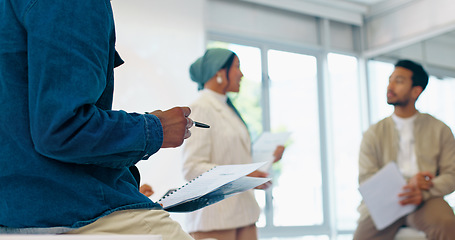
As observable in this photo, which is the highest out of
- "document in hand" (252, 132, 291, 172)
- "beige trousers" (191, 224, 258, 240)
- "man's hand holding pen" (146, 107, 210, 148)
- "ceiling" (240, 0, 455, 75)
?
"ceiling" (240, 0, 455, 75)

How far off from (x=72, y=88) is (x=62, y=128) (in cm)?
6

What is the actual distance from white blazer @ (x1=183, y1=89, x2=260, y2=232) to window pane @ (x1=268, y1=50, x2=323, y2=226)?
3055 mm

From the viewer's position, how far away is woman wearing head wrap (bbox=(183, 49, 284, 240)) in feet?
7.18

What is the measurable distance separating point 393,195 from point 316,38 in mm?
3295

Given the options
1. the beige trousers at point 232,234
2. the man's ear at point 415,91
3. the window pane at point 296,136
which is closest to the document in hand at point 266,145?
the beige trousers at point 232,234

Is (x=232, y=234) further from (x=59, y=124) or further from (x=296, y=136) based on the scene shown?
(x=296, y=136)

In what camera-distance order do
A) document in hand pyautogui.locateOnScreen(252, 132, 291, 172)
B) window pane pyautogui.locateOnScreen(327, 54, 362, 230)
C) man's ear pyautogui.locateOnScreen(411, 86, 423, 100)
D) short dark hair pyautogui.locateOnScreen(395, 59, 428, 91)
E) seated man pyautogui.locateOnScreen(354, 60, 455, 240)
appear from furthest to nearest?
window pane pyautogui.locateOnScreen(327, 54, 362, 230), short dark hair pyautogui.locateOnScreen(395, 59, 428, 91), man's ear pyautogui.locateOnScreen(411, 86, 423, 100), seated man pyautogui.locateOnScreen(354, 60, 455, 240), document in hand pyautogui.locateOnScreen(252, 132, 291, 172)

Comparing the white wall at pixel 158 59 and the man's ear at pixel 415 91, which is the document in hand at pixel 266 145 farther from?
the white wall at pixel 158 59

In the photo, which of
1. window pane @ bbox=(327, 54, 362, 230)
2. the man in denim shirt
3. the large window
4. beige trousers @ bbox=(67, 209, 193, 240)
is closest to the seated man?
the large window

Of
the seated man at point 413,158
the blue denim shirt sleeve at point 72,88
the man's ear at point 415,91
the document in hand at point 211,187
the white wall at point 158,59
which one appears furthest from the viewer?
the white wall at point 158,59

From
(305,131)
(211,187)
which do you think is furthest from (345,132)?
(211,187)

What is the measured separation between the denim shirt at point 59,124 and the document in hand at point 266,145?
1.63 meters

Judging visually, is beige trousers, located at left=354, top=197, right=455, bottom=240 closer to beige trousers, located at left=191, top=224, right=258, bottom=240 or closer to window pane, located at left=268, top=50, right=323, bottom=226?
beige trousers, located at left=191, top=224, right=258, bottom=240

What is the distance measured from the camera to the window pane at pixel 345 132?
568 cm
